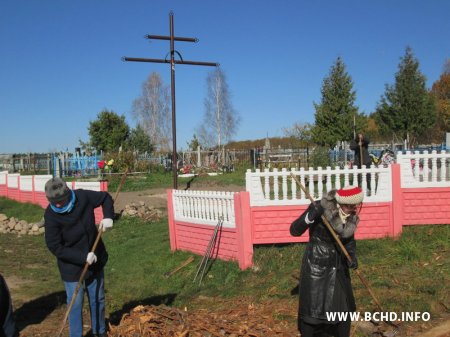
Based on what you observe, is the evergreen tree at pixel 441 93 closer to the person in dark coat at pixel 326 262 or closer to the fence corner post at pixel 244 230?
the fence corner post at pixel 244 230

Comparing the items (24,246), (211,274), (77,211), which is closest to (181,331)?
(77,211)

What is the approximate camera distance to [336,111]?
3142cm

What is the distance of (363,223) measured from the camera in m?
7.56

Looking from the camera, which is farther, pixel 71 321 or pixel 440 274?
pixel 440 274

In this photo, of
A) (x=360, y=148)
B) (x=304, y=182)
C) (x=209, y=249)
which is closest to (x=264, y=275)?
(x=209, y=249)

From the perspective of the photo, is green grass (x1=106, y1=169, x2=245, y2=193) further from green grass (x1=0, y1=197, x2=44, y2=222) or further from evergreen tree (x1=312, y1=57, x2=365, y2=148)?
evergreen tree (x1=312, y1=57, x2=365, y2=148)

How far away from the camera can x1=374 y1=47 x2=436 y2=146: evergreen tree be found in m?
29.5

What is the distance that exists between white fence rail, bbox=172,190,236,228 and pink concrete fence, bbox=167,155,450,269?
0.02 m

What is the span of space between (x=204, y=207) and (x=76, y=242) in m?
4.05

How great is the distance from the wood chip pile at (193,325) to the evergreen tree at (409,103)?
27.2 meters

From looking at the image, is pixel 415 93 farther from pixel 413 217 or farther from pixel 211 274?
pixel 211 274

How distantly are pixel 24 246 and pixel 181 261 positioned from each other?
5.29 m

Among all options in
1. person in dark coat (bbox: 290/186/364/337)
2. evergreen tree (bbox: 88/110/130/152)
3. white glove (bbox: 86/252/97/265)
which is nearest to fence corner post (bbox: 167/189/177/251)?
white glove (bbox: 86/252/97/265)

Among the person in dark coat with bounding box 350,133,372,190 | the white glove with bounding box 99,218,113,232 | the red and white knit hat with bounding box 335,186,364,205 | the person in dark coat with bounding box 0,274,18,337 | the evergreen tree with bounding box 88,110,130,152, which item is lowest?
the person in dark coat with bounding box 0,274,18,337
